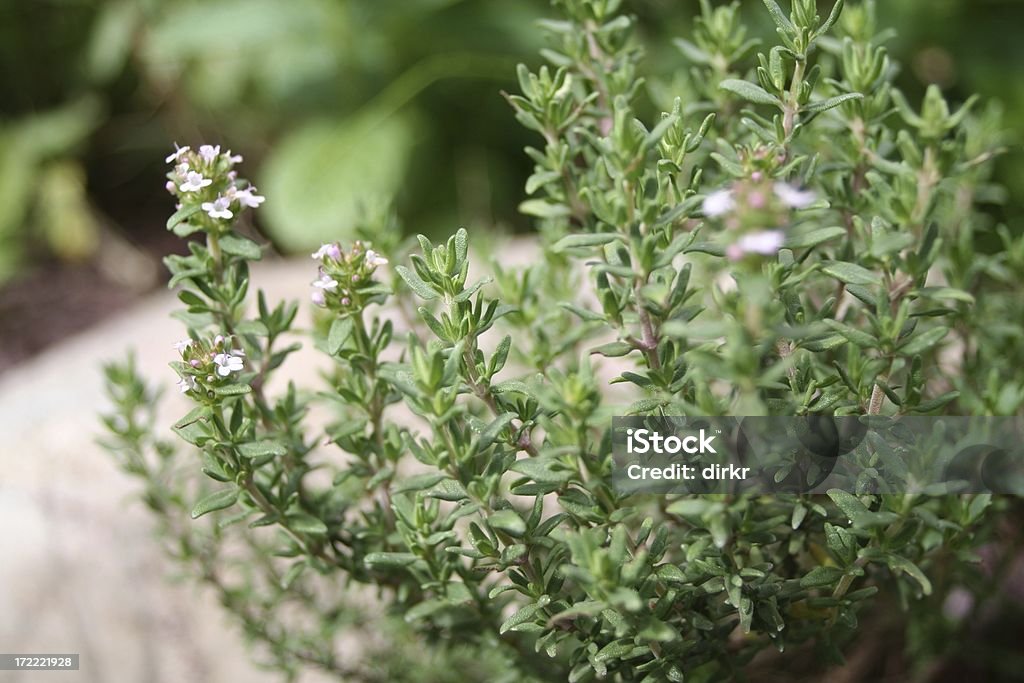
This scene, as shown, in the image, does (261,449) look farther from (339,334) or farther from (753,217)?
(753,217)

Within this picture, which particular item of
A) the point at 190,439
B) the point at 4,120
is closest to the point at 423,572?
the point at 190,439

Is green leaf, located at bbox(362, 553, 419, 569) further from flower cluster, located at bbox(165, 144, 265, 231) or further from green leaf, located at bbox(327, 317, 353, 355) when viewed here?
flower cluster, located at bbox(165, 144, 265, 231)

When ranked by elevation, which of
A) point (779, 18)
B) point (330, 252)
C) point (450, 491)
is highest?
point (779, 18)

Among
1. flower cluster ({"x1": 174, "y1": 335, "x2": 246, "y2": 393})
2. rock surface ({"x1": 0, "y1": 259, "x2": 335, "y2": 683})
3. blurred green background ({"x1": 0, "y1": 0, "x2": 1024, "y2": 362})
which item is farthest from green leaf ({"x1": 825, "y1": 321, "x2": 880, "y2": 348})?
blurred green background ({"x1": 0, "y1": 0, "x2": 1024, "y2": 362})

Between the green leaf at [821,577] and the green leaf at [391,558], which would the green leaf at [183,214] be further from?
the green leaf at [821,577]

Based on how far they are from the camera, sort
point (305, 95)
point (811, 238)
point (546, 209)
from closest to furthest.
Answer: point (811, 238) < point (546, 209) < point (305, 95)

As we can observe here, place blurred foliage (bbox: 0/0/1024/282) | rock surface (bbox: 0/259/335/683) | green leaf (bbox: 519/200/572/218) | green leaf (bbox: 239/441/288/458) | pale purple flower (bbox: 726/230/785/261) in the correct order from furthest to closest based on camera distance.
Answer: blurred foliage (bbox: 0/0/1024/282)
rock surface (bbox: 0/259/335/683)
green leaf (bbox: 519/200/572/218)
green leaf (bbox: 239/441/288/458)
pale purple flower (bbox: 726/230/785/261)

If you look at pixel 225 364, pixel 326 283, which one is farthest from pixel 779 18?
pixel 225 364

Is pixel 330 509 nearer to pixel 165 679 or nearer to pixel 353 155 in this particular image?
pixel 165 679
